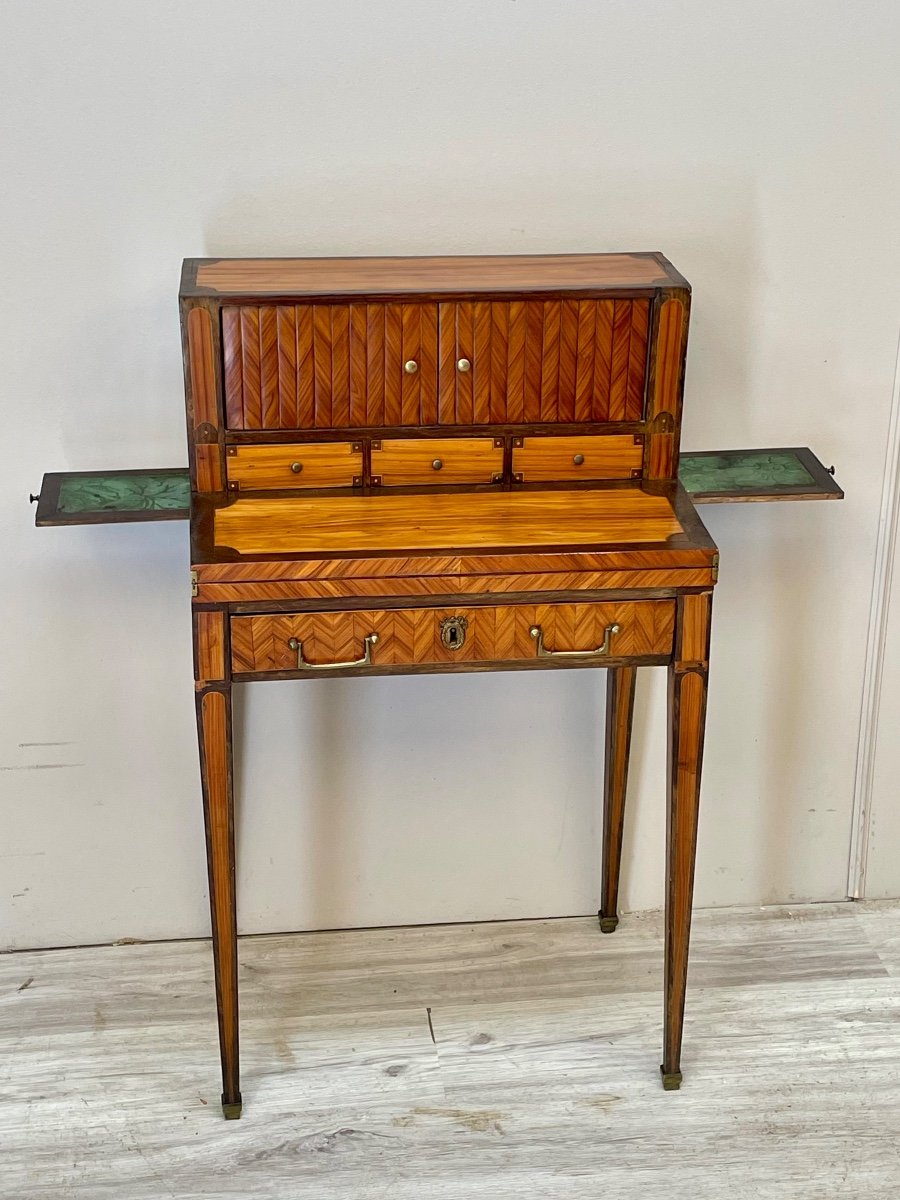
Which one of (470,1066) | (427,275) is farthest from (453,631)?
(470,1066)

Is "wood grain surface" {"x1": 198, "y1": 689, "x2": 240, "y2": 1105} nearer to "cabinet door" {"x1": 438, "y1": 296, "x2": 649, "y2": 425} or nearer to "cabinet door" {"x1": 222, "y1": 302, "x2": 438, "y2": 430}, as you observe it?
"cabinet door" {"x1": 222, "y1": 302, "x2": 438, "y2": 430}

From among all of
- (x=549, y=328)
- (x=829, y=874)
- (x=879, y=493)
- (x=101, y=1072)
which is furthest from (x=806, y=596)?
(x=101, y=1072)

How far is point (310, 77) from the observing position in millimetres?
2400

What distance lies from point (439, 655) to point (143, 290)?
0.86m

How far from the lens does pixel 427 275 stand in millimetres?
2363

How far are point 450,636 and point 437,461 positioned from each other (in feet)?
1.09

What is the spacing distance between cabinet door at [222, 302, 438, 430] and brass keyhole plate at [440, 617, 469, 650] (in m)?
0.37

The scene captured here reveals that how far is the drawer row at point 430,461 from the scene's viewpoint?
2322 millimetres

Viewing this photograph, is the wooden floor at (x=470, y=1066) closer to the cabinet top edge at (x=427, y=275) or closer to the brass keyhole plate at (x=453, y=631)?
the brass keyhole plate at (x=453, y=631)

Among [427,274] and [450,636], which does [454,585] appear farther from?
[427,274]

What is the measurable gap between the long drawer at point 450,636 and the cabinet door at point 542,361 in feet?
1.21

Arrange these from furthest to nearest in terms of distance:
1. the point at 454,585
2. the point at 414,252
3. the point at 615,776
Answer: the point at 615,776, the point at 414,252, the point at 454,585

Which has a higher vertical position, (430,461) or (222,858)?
(430,461)

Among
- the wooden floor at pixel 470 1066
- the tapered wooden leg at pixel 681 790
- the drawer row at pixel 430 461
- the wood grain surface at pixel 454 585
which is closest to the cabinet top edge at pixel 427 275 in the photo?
the drawer row at pixel 430 461
